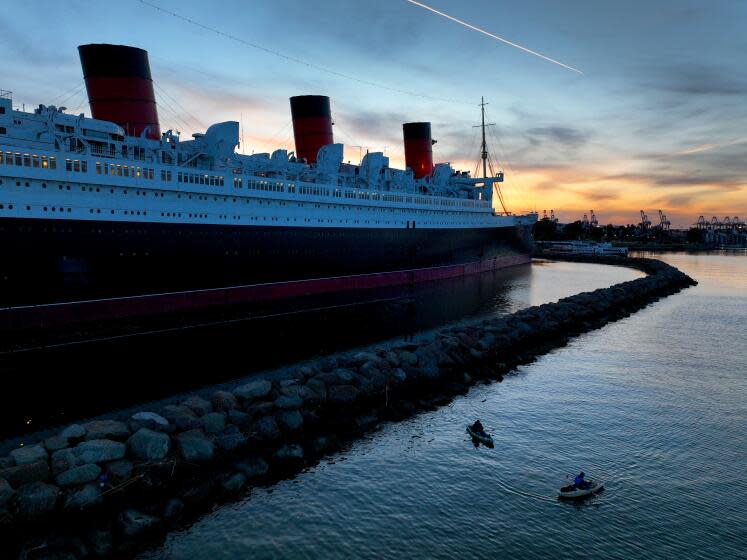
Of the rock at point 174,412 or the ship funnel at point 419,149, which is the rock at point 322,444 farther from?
the ship funnel at point 419,149

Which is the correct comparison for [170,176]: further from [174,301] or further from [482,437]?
[482,437]

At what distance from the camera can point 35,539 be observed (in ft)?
23.9

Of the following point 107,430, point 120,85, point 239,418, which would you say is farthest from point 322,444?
point 120,85

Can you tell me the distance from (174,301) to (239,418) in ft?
52.8

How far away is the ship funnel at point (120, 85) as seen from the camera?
25.8m

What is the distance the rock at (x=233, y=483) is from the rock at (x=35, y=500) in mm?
2702

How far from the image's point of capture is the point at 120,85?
26.4 metres

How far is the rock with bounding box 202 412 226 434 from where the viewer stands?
1038cm

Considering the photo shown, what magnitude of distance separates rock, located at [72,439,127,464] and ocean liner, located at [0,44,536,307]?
14.6 metres

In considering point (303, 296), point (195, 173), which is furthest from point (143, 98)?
point (303, 296)

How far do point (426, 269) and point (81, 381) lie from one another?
3332 cm

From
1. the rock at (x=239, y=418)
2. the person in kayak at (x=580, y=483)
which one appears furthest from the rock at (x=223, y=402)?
the person in kayak at (x=580, y=483)

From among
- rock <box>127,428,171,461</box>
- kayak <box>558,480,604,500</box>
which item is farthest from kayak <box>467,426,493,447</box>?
rock <box>127,428,171,461</box>

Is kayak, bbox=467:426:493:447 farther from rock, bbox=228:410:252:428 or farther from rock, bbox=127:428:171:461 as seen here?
rock, bbox=127:428:171:461
